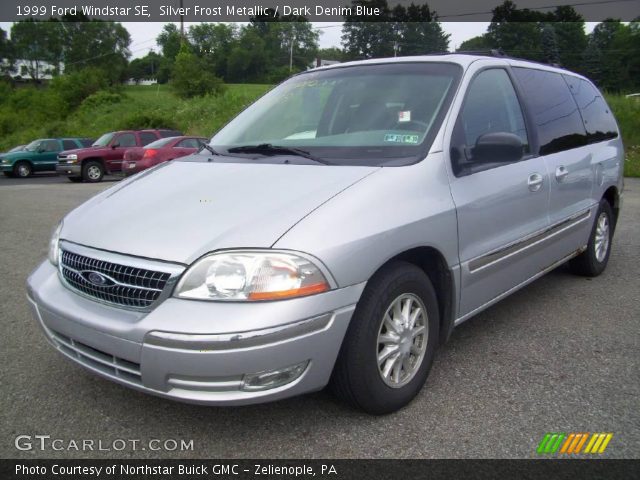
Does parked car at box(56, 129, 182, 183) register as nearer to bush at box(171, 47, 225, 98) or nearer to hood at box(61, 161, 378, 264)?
hood at box(61, 161, 378, 264)

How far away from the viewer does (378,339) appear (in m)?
2.42

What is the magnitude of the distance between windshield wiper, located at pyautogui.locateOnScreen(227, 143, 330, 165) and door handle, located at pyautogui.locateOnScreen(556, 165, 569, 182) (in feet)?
6.25

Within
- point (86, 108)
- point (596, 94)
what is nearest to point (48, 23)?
point (86, 108)

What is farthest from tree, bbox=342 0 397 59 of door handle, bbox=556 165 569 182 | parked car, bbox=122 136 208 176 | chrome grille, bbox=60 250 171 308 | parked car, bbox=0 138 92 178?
chrome grille, bbox=60 250 171 308

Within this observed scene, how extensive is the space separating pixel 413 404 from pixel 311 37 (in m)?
55.8

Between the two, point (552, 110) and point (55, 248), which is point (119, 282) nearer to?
point (55, 248)

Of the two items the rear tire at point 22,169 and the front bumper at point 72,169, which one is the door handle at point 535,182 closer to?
the front bumper at point 72,169

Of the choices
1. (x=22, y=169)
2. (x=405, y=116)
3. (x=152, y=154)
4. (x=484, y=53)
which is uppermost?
(x=484, y=53)

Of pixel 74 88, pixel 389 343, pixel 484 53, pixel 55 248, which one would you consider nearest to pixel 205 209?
pixel 55 248

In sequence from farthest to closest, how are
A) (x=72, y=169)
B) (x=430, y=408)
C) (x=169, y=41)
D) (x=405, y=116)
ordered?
(x=169, y=41)
(x=72, y=169)
(x=405, y=116)
(x=430, y=408)

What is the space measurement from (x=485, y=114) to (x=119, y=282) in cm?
228

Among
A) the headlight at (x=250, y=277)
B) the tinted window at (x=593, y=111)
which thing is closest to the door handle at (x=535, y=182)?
the tinted window at (x=593, y=111)

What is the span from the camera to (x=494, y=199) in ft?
9.91

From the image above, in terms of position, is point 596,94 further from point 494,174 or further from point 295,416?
point 295,416
